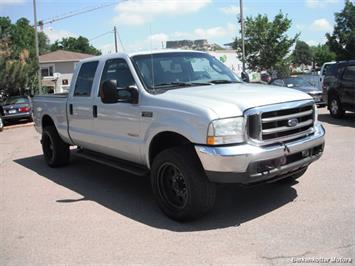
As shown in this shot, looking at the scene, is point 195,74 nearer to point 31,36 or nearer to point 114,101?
point 114,101

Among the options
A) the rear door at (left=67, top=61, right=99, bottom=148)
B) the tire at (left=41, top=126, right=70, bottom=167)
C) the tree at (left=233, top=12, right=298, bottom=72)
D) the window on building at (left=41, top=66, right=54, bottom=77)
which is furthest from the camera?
the window on building at (left=41, top=66, right=54, bottom=77)

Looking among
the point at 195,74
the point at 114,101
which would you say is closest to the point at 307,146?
the point at 195,74

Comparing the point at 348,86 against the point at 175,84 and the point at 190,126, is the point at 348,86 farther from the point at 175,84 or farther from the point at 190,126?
the point at 190,126

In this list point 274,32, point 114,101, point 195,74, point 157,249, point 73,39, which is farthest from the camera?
point 73,39

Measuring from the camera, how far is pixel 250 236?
473 centimetres

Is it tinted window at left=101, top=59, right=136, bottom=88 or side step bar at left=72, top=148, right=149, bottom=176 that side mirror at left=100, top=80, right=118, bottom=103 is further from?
side step bar at left=72, top=148, right=149, bottom=176

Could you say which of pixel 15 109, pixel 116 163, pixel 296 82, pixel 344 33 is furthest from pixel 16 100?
pixel 344 33

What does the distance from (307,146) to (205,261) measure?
198 cm

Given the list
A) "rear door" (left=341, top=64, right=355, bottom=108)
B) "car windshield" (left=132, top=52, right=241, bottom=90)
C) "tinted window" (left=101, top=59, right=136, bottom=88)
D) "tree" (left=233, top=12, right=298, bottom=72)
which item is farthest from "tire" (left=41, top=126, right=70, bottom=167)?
"tree" (left=233, top=12, right=298, bottom=72)

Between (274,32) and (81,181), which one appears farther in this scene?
(274,32)

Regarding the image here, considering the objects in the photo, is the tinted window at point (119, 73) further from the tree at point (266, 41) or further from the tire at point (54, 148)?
the tree at point (266, 41)

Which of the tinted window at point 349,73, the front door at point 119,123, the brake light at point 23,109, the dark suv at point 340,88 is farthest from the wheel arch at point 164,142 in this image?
the brake light at point 23,109

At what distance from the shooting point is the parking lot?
4.39 m

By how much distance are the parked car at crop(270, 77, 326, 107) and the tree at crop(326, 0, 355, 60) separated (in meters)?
38.4
